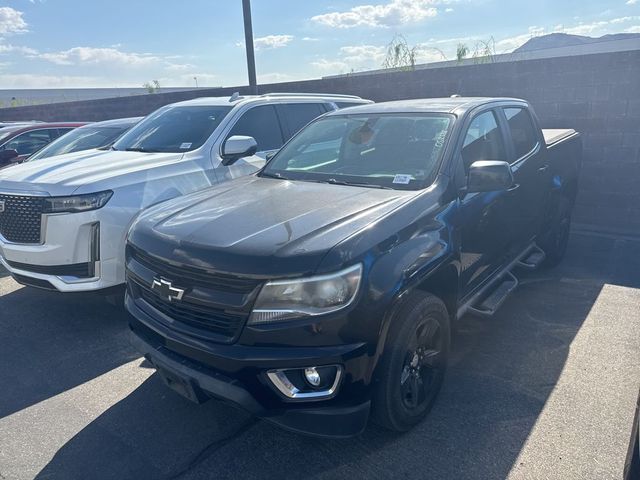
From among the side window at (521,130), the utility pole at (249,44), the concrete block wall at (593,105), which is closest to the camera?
the side window at (521,130)

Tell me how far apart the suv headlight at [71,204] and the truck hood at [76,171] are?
0.05 meters

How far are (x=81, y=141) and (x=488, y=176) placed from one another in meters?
6.14

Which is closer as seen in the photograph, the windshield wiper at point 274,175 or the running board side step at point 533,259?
the windshield wiper at point 274,175

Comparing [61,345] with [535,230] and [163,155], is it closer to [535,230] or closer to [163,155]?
[163,155]

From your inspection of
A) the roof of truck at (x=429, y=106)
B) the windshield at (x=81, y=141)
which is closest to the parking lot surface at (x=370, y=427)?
the roof of truck at (x=429, y=106)

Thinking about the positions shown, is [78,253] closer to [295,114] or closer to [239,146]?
[239,146]

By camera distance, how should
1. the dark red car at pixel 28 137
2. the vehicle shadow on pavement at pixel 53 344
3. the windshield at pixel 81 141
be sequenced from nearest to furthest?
1. the vehicle shadow on pavement at pixel 53 344
2. the windshield at pixel 81 141
3. the dark red car at pixel 28 137

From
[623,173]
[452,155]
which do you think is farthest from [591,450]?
[623,173]

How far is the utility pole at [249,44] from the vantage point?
9523mm

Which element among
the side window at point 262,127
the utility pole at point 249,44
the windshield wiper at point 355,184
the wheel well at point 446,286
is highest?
the utility pole at point 249,44

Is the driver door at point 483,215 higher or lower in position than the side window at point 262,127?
lower

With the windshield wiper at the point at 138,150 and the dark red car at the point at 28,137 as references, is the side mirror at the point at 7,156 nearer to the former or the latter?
the dark red car at the point at 28,137

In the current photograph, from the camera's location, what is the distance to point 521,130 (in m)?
4.45

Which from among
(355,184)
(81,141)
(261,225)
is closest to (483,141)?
(355,184)
